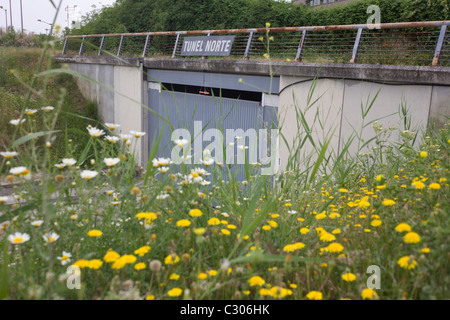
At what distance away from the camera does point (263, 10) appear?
2034 centimetres

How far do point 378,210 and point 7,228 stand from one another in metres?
2.03

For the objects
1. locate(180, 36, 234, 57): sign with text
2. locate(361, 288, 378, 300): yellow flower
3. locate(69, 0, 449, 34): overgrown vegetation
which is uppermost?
locate(69, 0, 449, 34): overgrown vegetation

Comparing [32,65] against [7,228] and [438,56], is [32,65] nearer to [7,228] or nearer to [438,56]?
[438,56]

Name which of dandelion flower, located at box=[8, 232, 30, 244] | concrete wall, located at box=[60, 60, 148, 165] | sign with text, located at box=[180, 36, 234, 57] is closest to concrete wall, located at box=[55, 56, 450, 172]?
sign with text, located at box=[180, 36, 234, 57]

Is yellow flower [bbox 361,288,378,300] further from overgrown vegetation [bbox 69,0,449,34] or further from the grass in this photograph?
overgrown vegetation [bbox 69,0,449,34]

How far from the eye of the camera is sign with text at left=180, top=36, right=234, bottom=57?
11812mm

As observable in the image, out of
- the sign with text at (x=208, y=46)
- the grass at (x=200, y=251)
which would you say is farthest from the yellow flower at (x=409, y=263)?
the sign with text at (x=208, y=46)

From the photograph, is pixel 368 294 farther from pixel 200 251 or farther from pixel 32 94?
pixel 32 94

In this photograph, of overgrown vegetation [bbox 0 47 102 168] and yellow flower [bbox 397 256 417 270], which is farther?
overgrown vegetation [bbox 0 47 102 168]

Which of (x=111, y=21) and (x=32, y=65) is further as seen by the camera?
(x=111, y=21)

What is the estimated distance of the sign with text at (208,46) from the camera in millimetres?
11812

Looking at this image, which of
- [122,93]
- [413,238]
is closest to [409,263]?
[413,238]

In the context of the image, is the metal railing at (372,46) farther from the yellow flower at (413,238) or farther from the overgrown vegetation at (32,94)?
the overgrown vegetation at (32,94)
